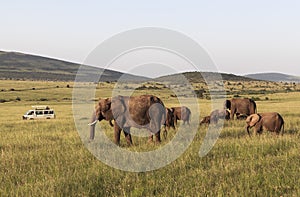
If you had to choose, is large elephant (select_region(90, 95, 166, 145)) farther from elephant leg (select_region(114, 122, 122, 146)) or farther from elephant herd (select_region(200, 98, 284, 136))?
elephant herd (select_region(200, 98, 284, 136))

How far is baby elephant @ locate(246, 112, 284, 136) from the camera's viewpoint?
13.8 metres

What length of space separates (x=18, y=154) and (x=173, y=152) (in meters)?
4.38

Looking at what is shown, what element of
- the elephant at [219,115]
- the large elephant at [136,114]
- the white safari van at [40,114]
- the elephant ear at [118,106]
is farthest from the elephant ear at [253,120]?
the white safari van at [40,114]

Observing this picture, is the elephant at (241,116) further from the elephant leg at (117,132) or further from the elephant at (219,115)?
the elephant leg at (117,132)

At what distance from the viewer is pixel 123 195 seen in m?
6.23

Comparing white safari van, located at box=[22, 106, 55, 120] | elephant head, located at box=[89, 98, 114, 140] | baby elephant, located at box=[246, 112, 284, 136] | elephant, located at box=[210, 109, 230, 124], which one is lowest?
white safari van, located at box=[22, 106, 55, 120]

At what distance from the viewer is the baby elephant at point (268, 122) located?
13766mm

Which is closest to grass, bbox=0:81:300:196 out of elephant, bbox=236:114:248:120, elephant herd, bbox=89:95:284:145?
elephant herd, bbox=89:95:284:145

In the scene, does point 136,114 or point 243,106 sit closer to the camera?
point 136,114

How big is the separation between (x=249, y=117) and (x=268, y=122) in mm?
1020

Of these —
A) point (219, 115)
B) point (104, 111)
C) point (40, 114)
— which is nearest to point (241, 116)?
point (219, 115)

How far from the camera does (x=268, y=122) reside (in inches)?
551

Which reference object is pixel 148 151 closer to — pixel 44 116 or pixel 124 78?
pixel 124 78

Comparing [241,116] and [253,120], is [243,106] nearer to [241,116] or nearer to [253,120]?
[241,116]
